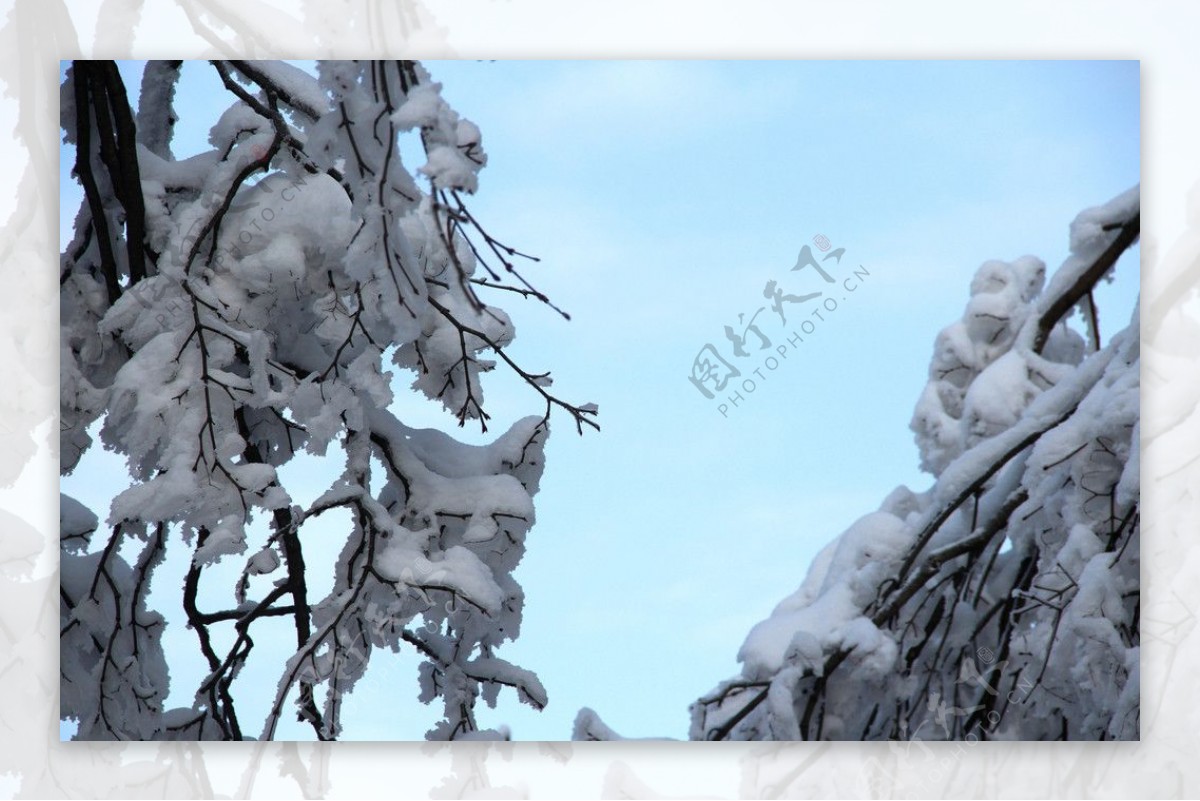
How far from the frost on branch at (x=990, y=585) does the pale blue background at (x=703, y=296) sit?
1.4 inches

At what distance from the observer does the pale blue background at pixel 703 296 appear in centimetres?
218

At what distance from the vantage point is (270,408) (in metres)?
2.18

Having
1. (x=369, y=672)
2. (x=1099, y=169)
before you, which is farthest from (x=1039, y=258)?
(x=369, y=672)

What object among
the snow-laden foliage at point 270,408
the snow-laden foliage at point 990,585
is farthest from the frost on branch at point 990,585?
the snow-laden foliage at point 270,408

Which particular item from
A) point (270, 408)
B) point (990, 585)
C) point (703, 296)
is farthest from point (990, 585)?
point (270, 408)

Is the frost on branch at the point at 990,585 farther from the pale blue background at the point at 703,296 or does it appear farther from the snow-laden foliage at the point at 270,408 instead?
the snow-laden foliage at the point at 270,408

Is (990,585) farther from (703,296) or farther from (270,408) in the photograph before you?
(270,408)

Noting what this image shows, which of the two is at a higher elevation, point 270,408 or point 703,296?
point 703,296

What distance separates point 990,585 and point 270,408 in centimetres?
116

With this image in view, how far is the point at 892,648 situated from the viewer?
2.20 metres

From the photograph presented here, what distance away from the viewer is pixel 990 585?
2.24 metres

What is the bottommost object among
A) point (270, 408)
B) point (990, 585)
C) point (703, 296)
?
point (990, 585)

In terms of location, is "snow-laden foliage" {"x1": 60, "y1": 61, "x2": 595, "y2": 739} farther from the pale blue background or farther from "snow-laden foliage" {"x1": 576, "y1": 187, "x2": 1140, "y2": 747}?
"snow-laden foliage" {"x1": 576, "y1": 187, "x2": 1140, "y2": 747}

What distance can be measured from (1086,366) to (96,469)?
5.09 feet
